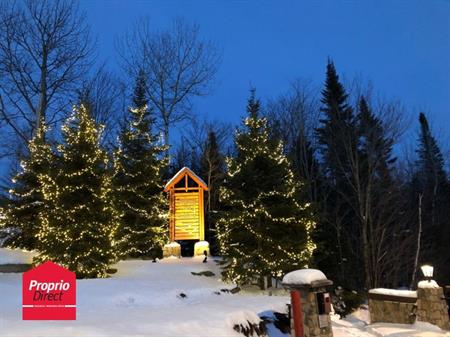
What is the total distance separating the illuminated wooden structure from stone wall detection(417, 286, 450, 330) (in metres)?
10.1

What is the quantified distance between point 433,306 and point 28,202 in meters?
13.9

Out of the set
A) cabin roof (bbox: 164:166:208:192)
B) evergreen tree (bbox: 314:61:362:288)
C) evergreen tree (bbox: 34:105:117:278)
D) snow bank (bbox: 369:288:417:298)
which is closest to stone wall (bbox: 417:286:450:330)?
snow bank (bbox: 369:288:417:298)

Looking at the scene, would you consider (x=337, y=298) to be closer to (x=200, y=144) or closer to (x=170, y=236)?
(x=170, y=236)

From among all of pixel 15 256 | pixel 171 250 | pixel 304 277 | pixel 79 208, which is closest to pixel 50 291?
pixel 304 277

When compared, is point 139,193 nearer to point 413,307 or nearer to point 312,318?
point 413,307


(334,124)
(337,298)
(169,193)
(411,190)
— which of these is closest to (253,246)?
(337,298)

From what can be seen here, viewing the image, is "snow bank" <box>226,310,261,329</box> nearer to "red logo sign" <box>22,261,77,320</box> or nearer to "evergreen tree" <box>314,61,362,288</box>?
"red logo sign" <box>22,261,77,320</box>

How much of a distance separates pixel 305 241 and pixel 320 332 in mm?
5553

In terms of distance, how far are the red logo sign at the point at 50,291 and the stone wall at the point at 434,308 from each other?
30.5 ft

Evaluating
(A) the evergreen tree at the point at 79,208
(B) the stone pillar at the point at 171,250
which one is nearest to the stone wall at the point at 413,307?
(A) the evergreen tree at the point at 79,208

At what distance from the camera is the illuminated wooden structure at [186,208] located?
18594mm

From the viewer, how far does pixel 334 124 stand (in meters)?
18.7

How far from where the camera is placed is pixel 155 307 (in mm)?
9414

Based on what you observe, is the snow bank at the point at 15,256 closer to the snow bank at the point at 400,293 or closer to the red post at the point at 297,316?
the snow bank at the point at 400,293
